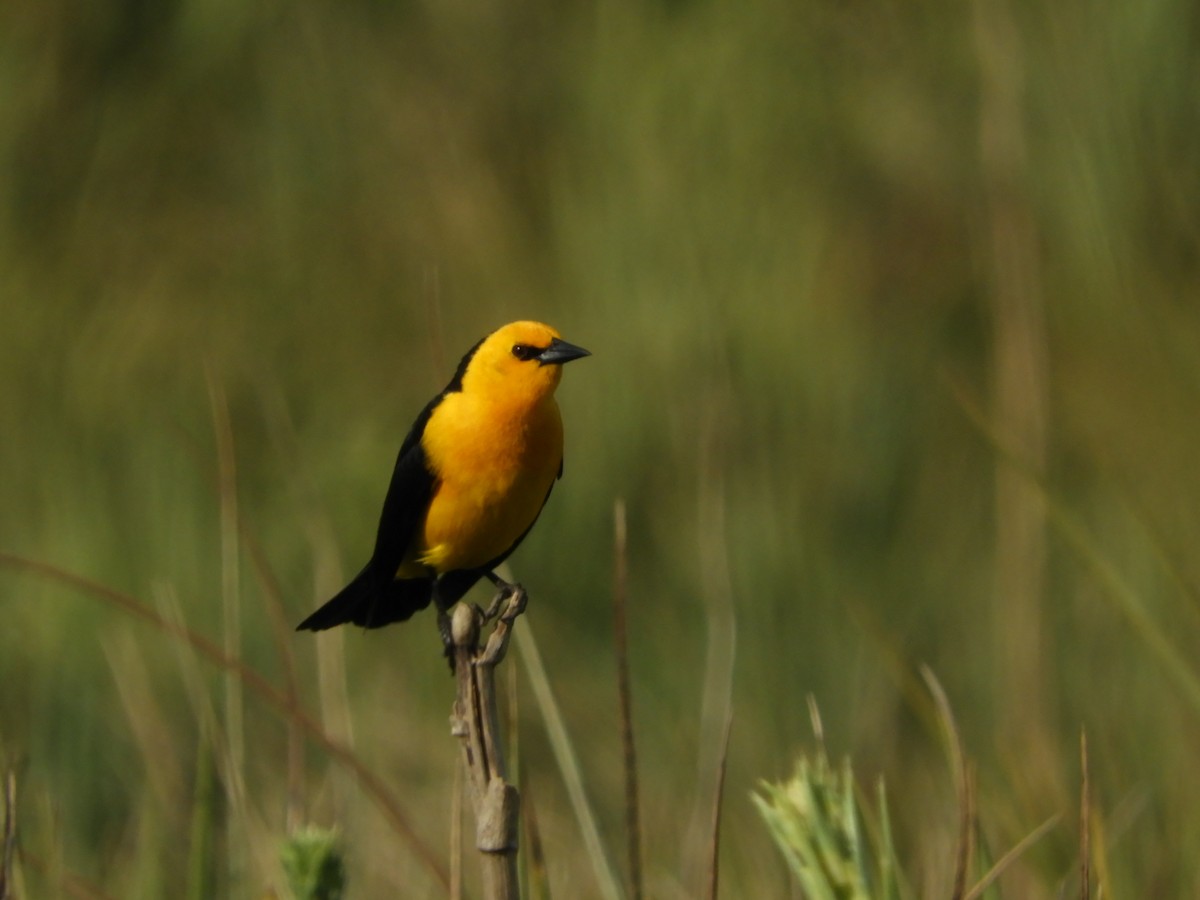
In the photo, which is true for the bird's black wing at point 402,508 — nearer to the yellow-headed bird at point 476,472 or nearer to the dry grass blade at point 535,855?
the yellow-headed bird at point 476,472

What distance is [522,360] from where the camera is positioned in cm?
268

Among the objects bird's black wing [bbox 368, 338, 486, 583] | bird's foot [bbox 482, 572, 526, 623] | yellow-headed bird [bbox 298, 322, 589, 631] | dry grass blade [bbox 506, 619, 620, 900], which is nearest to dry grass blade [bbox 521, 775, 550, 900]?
dry grass blade [bbox 506, 619, 620, 900]

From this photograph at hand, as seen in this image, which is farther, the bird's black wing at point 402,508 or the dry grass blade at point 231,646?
the bird's black wing at point 402,508

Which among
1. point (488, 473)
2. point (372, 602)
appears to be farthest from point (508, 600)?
point (372, 602)

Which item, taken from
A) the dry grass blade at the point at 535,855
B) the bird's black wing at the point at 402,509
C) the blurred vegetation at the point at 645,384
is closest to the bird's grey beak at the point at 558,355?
the bird's black wing at the point at 402,509

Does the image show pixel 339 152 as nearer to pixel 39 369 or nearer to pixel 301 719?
pixel 39 369

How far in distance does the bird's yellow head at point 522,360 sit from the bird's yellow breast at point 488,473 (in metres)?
0.02

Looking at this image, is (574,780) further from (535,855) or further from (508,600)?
(508,600)

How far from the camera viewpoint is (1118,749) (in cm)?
291

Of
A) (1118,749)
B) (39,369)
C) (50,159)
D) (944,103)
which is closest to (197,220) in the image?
(50,159)

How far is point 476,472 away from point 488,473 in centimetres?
2

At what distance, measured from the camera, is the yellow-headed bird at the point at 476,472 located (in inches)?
103

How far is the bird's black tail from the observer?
267cm

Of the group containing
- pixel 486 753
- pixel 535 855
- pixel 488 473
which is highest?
pixel 488 473
